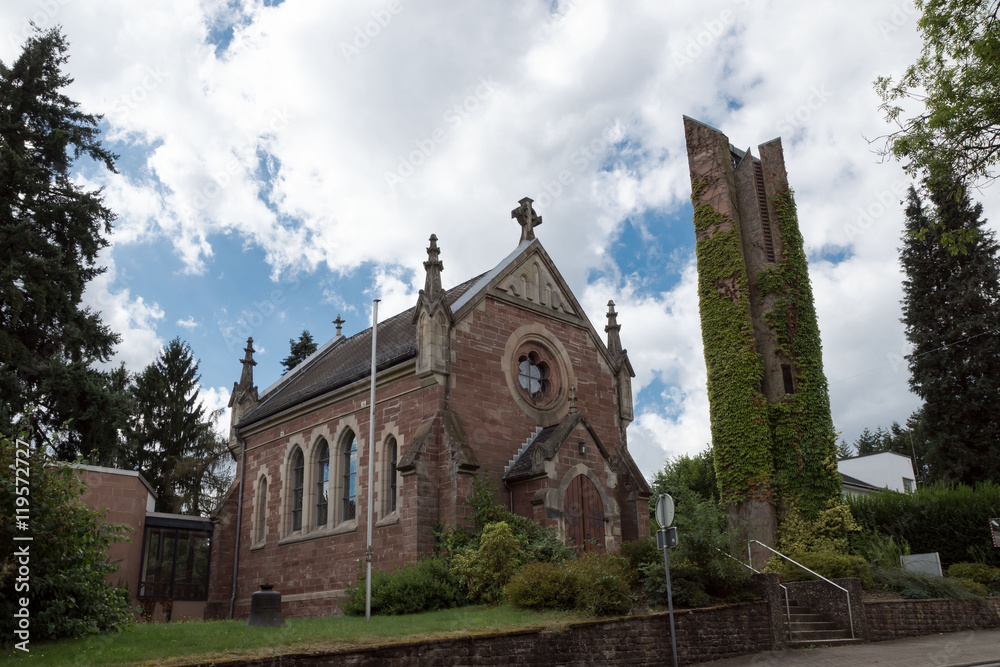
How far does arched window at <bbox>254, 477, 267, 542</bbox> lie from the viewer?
2519 centimetres

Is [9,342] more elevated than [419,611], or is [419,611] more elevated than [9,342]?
[9,342]

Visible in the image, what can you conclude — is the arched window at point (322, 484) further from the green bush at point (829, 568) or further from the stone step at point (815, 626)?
the stone step at point (815, 626)

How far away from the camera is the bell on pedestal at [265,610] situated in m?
13.1

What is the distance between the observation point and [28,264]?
23.7 metres

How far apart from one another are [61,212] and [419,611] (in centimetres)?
1900

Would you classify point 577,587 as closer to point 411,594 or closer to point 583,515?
point 411,594

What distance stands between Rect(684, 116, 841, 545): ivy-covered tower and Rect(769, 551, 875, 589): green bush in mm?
3442

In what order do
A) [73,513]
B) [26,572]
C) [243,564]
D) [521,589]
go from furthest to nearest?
1. [243,564]
2. [521,589]
3. [73,513]
4. [26,572]

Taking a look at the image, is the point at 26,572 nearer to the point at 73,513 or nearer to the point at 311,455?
the point at 73,513

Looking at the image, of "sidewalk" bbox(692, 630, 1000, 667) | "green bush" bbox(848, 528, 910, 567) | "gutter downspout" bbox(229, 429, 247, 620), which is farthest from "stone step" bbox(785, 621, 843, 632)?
"gutter downspout" bbox(229, 429, 247, 620)

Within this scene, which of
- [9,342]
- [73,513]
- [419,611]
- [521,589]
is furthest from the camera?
[9,342]

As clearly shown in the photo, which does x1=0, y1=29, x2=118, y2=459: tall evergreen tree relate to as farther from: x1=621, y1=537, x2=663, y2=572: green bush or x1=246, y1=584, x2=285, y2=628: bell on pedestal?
x1=621, y1=537, x2=663, y2=572: green bush

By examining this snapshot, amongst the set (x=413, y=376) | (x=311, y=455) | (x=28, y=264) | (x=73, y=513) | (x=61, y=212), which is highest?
(x=61, y=212)

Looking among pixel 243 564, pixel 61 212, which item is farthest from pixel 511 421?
pixel 61 212
